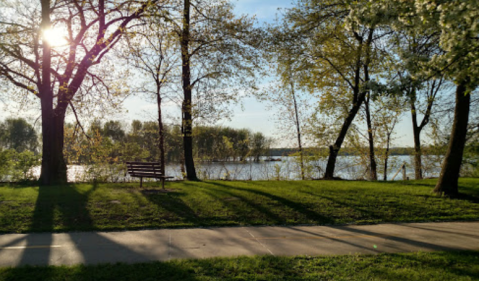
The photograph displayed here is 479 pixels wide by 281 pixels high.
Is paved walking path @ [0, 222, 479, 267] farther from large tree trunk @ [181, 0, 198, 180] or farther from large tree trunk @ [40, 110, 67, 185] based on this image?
large tree trunk @ [181, 0, 198, 180]

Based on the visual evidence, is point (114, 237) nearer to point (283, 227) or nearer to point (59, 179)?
point (283, 227)

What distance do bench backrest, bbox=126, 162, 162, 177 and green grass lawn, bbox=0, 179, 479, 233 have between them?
1.90 ft

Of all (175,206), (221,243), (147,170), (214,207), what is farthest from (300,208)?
(147,170)

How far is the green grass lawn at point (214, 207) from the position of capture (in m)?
7.50

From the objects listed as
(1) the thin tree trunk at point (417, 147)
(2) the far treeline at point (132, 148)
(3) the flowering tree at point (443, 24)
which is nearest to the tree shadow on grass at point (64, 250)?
(3) the flowering tree at point (443, 24)

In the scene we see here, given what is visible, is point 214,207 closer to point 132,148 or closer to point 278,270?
point 278,270

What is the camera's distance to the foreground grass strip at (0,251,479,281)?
4420 millimetres

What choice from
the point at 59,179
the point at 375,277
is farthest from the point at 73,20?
the point at 375,277

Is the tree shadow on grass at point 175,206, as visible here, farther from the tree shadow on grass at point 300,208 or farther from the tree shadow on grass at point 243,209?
the tree shadow on grass at point 300,208

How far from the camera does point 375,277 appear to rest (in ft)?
15.0

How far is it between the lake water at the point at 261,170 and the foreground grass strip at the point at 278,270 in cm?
1073

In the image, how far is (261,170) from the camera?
60.0ft

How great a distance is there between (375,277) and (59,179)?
13.0m

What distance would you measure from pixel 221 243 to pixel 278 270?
164 centimetres
